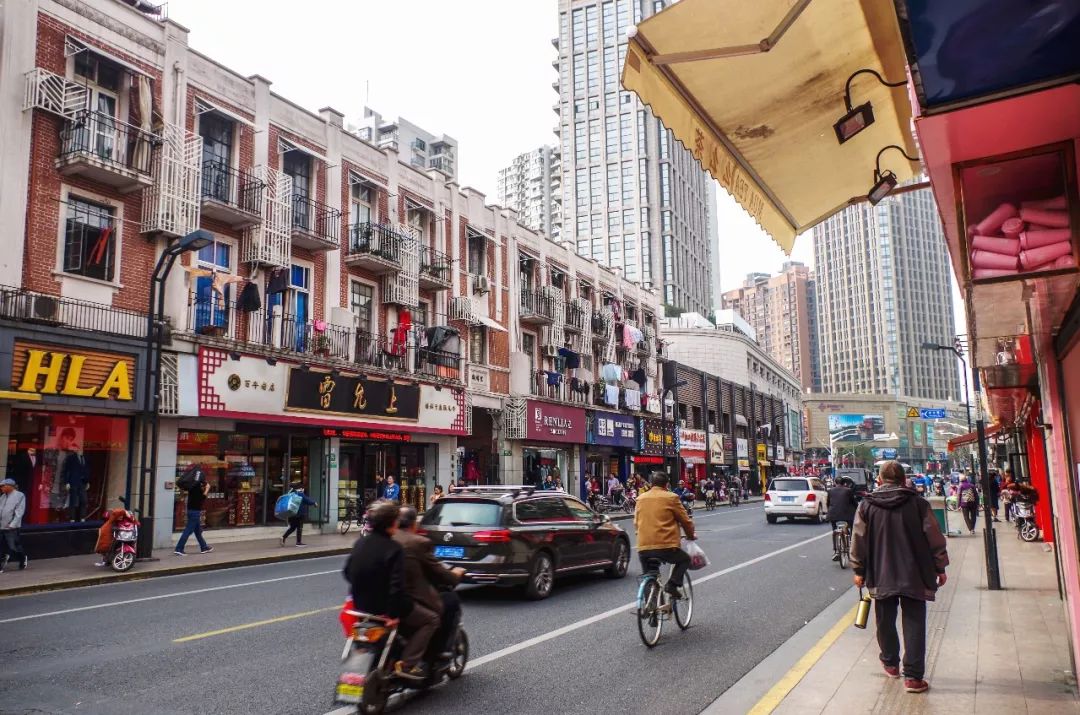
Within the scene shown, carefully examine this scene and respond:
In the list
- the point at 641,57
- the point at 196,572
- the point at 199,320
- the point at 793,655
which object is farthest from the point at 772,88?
the point at 199,320

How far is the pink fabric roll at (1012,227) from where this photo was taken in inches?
154

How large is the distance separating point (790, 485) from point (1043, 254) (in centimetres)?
2622

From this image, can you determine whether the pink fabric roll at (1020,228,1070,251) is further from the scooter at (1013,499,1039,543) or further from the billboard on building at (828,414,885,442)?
the billboard on building at (828,414,885,442)

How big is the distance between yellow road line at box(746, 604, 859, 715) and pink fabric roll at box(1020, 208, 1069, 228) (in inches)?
152

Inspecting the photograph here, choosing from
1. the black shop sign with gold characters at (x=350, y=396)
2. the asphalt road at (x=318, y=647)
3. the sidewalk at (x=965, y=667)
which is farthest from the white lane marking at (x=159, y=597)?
the sidewalk at (x=965, y=667)

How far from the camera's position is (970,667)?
22.6 feet

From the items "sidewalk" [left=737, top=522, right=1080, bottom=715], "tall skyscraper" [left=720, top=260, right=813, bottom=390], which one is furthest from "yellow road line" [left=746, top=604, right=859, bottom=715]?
"tall skyscraper" [left=720, top=260, right=813, bottom=390]

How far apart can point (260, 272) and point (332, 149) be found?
17.7 feet

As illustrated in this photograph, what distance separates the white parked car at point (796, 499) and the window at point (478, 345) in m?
12.8

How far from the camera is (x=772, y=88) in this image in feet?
15.3

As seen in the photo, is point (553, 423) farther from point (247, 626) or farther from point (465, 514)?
point (247, 626)

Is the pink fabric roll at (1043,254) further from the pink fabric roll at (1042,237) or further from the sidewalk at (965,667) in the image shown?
the sidewalk at (965,667)

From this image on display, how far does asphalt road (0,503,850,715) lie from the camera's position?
6.28 metres

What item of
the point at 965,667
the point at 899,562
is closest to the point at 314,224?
the point at 899,562
